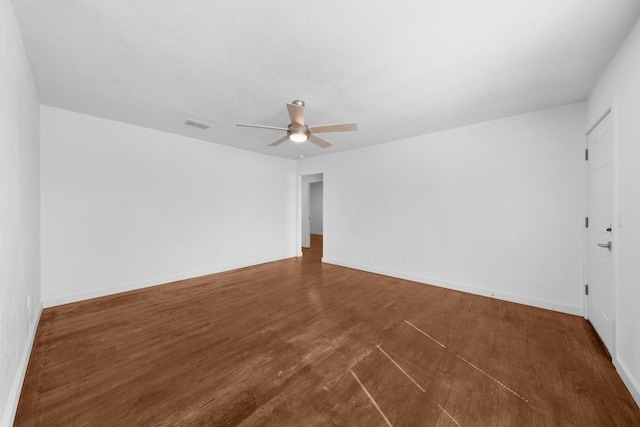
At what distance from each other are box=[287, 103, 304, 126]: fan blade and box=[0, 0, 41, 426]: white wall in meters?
1.86

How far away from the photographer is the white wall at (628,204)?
1620 mm

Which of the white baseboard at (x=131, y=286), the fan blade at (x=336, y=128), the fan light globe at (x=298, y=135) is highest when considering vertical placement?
the fan blade at (x=336, y=128)

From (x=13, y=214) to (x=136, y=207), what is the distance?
2.35 meters

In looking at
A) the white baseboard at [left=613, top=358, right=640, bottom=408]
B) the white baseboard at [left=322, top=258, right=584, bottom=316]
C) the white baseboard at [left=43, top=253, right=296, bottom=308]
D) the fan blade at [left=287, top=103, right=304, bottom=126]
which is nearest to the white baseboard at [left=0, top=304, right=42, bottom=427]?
the white baseboard at [left=43, top=253, right=296, bottom=308]

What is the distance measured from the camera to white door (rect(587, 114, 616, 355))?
2.11m

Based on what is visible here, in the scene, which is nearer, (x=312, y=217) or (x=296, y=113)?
(x=296, y=113)

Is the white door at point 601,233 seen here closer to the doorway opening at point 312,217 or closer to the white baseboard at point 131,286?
the doorway opening at point 312,217

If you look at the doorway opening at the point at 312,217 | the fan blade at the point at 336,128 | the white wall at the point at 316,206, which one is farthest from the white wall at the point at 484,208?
the white wall at the point at 316,206

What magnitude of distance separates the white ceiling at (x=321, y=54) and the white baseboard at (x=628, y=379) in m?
2.49

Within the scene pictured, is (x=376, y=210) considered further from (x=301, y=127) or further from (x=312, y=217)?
(x=312, y=217)

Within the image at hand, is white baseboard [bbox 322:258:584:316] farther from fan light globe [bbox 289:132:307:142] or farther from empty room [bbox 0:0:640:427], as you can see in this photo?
fan light globe [bbox 289:132:307:142]

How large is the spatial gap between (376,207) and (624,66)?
339 centimetres

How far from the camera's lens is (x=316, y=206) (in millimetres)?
11008

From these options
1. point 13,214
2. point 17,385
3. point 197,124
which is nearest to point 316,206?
point 197,124
